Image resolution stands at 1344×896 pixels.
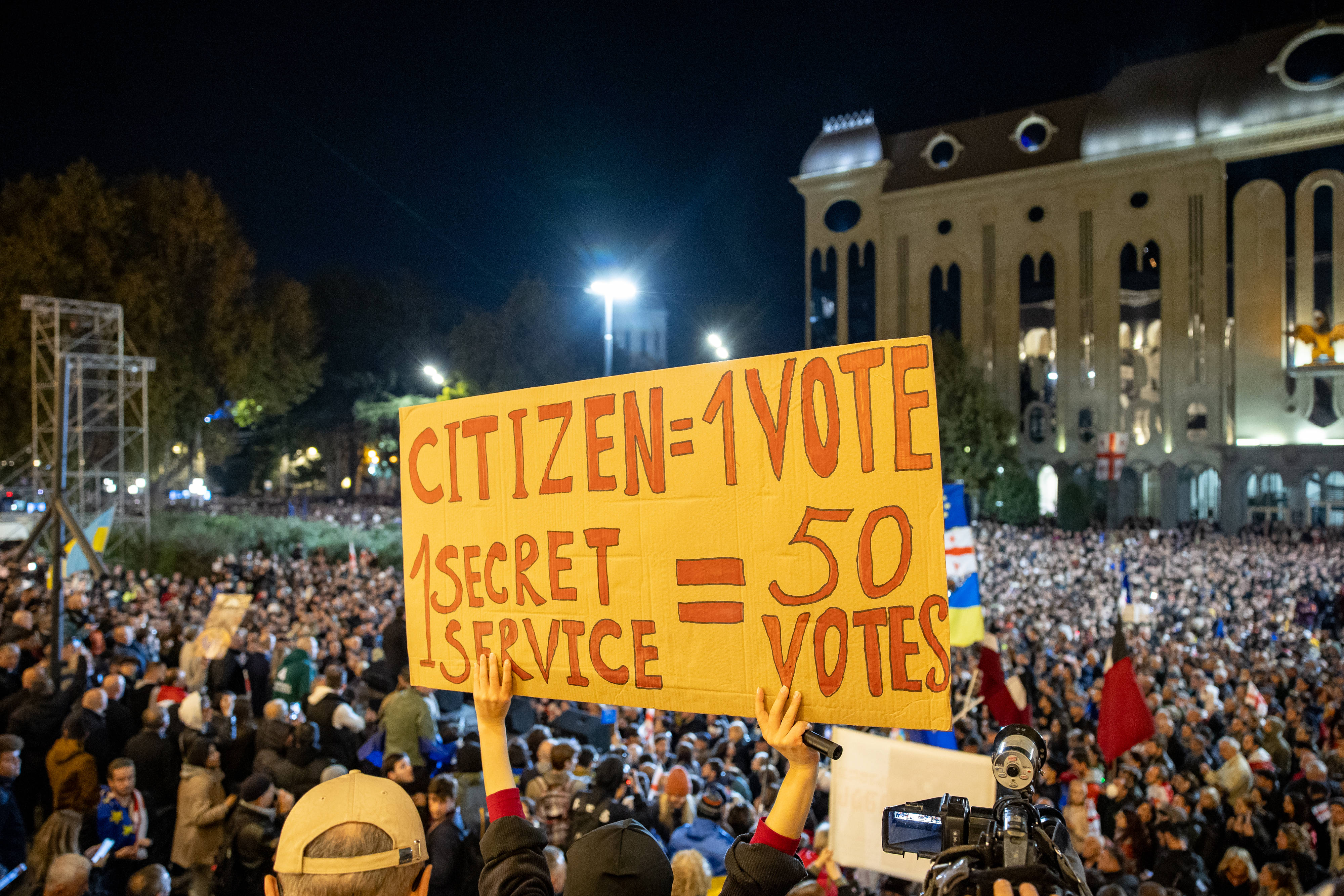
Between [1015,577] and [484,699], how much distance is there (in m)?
19.3

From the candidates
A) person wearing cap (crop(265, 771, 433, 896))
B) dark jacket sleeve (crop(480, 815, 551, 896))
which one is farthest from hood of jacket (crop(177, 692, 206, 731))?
person wearing cap (crop(265, 771, 433, 896))

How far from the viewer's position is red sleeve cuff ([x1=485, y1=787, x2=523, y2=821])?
2.32 m

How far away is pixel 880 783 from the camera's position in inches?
198

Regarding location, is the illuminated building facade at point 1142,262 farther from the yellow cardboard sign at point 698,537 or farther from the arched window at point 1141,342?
the yellow cardboard sign at point 698,537

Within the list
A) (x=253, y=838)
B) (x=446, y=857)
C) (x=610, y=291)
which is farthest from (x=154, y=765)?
(x=610, y=291)

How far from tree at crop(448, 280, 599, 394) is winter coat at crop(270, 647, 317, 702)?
30568mm

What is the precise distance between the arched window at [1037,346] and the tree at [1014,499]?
3097 millimetres

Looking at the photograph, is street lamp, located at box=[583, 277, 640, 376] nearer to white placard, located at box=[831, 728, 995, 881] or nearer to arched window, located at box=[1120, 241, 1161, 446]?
white placard, located at box=[831, 728, 995, 881]

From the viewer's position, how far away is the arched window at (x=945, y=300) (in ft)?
141

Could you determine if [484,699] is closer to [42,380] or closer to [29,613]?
[29,613]

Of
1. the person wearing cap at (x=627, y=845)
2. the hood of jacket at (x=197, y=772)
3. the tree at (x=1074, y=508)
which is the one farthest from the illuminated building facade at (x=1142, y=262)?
the person wearing cap at (x=627, y=845)

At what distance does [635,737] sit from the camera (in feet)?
24.4

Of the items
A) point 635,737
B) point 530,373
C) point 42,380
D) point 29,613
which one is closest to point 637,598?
point 635,737

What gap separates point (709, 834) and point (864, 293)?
42.2 meters
